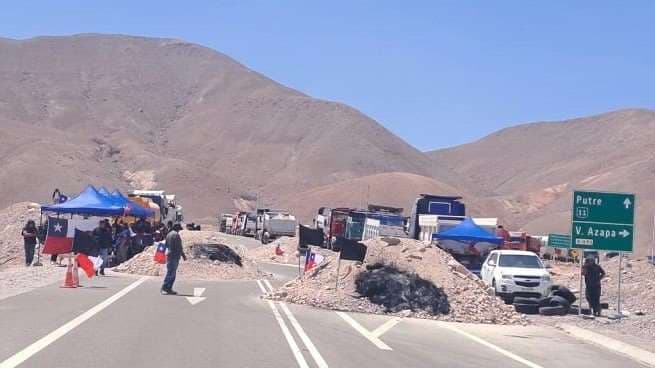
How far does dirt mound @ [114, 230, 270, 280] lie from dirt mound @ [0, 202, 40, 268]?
9.52 metres

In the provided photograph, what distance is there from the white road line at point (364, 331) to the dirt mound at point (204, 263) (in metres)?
10.8

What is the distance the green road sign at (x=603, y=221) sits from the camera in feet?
79.7

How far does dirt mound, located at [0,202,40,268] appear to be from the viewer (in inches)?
1561

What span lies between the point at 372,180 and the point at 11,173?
54408 millimetres

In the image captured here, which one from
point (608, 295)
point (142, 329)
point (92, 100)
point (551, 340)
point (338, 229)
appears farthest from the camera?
point (92, 100)

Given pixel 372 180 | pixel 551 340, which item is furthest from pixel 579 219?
pixel 372 180

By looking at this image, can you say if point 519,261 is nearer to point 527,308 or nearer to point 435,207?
point 527,308

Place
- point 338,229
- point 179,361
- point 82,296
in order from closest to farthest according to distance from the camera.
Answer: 1. point 179,361
2. point 82,296
3. point 338,229

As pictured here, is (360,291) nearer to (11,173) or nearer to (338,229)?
(338,229)

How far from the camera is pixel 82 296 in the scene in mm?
20609

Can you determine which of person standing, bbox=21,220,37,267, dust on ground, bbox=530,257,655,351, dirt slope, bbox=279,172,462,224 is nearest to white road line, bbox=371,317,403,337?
dust on ground, bbox=530,257,655,351

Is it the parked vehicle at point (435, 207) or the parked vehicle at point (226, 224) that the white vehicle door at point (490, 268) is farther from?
the parked vehicle at point (226, 224)

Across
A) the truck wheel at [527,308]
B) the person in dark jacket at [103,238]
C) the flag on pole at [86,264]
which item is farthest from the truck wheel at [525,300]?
the person in dark jacket at [103,238]

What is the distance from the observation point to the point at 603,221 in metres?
24.4
